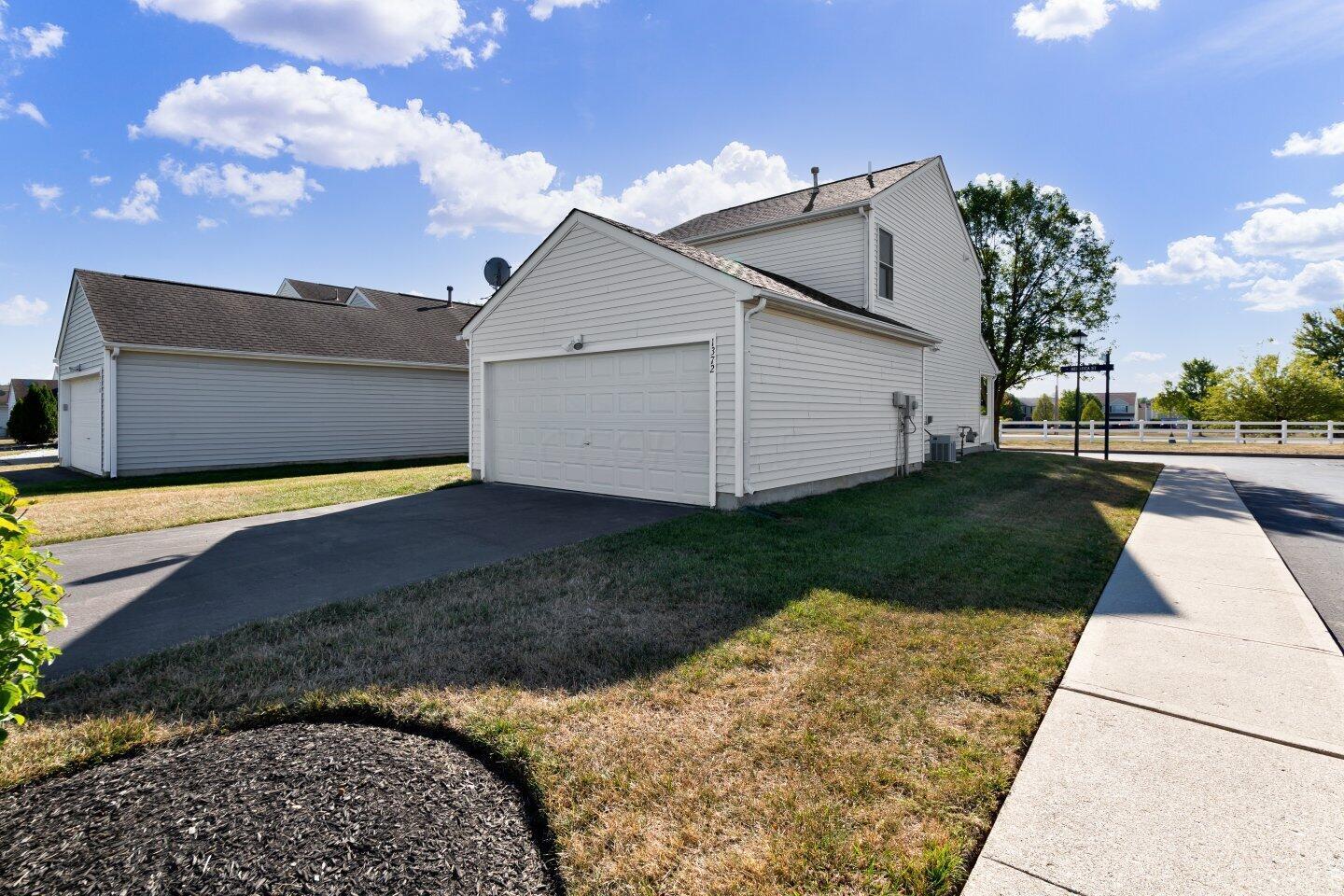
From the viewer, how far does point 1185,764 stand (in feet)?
8.60

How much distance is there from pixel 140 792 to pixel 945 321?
18.4 metres

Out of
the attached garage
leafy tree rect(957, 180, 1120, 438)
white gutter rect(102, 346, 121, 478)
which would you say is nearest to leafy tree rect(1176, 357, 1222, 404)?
leafy tree rect(957, 180, 1120, 438)

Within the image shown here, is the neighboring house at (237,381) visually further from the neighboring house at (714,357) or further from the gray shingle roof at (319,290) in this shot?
the gray shingle roof at (319,290)

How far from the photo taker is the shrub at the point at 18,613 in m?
1.89

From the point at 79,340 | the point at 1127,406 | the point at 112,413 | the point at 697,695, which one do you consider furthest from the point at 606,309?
the point at 1127,406

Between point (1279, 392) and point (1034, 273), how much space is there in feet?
50.7

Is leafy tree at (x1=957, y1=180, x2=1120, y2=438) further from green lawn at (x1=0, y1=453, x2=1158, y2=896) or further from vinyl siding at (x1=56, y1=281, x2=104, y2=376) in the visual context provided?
vinyl siding at (x1=56, y1=281, x2=104, y2=376)

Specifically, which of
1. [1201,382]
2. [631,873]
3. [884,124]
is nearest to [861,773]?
[631,873]

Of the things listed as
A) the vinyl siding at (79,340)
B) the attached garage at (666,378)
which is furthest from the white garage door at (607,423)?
the vinyl siding at (79,340)

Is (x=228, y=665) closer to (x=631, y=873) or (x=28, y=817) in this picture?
(x=28, y=817)

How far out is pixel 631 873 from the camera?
2.00 meters

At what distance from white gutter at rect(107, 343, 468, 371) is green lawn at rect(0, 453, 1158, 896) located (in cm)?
1409

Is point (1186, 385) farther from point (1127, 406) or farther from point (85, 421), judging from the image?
point (85, 421)

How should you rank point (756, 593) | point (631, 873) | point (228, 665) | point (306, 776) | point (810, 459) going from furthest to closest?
1. point (810, 459)
2. point (756, 593)
3. point (228, 665)
4. point (306, 776)
5. point (631, 873)
